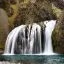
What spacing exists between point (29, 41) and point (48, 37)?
196 cm

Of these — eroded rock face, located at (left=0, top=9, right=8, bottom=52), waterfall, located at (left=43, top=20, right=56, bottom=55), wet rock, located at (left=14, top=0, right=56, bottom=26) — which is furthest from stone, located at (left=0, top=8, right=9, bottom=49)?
waterfall, located at (left=43, top=20, right=56, bottom=55)

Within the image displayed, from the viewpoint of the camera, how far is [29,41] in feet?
99.9

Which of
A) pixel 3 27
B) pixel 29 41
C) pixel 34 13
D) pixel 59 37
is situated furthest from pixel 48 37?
pixel 3 27

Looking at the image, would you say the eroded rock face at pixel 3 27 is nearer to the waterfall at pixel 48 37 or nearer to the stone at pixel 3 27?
A: the stone at pixel 3 27

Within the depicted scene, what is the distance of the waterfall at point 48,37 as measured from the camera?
29344 millimetres

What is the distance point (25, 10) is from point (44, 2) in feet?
7.87

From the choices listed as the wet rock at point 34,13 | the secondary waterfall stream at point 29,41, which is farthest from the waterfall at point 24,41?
the wet rock at point 34,13

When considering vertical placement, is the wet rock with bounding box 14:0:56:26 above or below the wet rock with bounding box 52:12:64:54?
above

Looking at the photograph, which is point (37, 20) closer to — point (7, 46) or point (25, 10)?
point (25, 10)

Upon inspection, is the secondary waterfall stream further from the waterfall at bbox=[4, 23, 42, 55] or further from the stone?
the stone

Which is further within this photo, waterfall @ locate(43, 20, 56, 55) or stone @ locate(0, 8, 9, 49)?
stone @ locate(0, 8, 9, 49)

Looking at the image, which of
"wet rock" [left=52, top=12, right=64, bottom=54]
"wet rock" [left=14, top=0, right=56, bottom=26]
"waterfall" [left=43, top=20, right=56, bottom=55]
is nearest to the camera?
"wet rock" [left=52, top=12, right=64, bottom=54]

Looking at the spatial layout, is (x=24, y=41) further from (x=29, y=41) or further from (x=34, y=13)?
(x=34, y=13)

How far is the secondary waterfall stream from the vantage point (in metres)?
29.7
